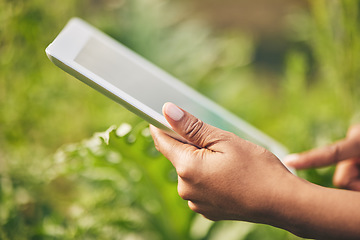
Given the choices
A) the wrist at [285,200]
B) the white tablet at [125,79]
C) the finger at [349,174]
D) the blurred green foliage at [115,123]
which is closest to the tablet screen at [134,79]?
the white tablet at [125,79]

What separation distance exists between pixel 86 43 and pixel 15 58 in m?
0.48

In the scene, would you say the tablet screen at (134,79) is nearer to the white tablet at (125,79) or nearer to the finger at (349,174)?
the white tablet at (125,79)

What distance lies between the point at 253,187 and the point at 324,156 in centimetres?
39

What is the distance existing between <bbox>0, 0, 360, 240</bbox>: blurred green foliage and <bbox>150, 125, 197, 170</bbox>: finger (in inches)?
4.1

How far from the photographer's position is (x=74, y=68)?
51 cm

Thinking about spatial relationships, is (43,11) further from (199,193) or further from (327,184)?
(327,184)

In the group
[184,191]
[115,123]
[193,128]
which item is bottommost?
[115,123]

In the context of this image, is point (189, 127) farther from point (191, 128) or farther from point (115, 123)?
point (115, 123)

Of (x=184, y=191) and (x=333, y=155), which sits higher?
(x=184, y=191)

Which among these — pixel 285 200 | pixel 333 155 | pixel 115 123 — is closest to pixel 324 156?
pixel 333 155

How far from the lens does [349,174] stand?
2.89 feet

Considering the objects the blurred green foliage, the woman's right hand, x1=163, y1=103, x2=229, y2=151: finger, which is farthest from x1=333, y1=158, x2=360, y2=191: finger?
x1=163, y1=103, x2=229, y2=151: finger

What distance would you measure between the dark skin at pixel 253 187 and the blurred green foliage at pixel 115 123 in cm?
18

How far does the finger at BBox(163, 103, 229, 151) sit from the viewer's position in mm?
518
